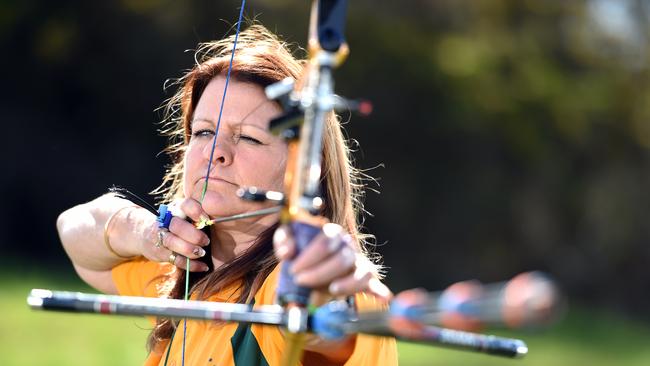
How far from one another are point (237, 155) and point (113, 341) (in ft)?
13.6

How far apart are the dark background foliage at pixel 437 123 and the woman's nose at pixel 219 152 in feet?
20.5

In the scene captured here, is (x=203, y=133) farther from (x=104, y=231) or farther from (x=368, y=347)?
(x=368, y=347)

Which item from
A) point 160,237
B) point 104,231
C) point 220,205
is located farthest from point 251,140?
point 104,231

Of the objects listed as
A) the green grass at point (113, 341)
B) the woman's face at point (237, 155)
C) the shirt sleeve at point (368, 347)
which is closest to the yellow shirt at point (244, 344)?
the shirt sleeve at point (368, 347)

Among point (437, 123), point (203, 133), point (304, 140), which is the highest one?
point (437, 123)

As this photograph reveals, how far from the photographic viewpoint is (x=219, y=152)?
7.08 feet

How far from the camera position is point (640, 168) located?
33.6 feet

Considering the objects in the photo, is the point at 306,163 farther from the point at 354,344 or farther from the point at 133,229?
the point at 133,229

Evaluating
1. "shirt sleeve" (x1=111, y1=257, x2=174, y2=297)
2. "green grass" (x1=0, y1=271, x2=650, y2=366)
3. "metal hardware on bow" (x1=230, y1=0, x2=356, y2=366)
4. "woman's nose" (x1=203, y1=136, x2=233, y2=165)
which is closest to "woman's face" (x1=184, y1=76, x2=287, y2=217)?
"woman's nose" (x1=203, y1=136, x2=233, y2=165)

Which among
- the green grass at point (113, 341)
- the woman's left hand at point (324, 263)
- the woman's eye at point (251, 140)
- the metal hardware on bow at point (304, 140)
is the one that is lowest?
the woman's left hand at point (324, 263)

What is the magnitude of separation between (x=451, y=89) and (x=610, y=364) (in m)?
3.72

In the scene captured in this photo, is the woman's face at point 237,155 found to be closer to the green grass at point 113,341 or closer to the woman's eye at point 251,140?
the woman's eye at point 251,140

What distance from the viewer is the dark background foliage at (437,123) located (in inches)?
341

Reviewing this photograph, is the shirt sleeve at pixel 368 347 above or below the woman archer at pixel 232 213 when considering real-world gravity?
below
